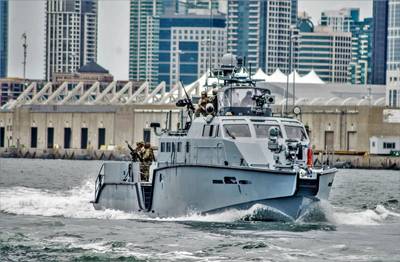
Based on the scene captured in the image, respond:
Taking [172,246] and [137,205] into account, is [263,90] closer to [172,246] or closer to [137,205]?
[137,205]

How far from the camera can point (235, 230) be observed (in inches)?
2202

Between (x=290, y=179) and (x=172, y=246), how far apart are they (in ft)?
23.3

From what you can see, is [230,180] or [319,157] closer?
[230,180]

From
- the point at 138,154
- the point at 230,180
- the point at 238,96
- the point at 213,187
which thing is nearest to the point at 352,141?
the point at 138,154

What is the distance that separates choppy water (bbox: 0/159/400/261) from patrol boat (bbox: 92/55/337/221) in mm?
553

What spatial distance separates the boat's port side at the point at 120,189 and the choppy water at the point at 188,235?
1.75 feet

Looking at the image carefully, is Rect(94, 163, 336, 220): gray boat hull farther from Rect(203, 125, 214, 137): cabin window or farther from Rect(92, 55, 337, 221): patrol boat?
Rect(203, 125, 214, 137): cabin window

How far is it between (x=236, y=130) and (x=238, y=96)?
2.45m

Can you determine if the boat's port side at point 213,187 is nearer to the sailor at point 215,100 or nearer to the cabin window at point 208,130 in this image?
the cabin window at point 208,130

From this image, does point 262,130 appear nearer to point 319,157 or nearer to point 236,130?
point 236,130

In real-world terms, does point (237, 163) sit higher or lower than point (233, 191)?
higher

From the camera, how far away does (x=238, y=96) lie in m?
61.1

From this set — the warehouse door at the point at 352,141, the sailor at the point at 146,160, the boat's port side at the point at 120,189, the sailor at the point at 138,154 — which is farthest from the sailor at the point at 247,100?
the warehouse door at the point at 352,141

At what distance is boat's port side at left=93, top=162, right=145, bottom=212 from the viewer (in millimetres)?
64500
